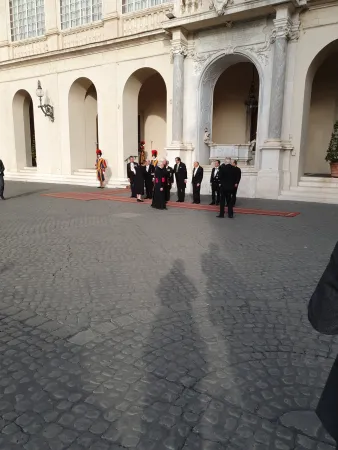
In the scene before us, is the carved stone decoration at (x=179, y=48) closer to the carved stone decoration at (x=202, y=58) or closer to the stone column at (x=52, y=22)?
the carved stone decoration at (x=202, y=58)

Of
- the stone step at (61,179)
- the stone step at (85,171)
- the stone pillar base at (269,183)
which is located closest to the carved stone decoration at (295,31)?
the stone pillar base at (269,183)

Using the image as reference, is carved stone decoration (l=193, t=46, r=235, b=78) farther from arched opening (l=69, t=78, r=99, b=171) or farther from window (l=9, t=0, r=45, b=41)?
window (l=9, t=0, r=45, b=41)

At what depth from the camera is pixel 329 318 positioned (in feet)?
4.18

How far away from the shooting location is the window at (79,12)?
1827 centimetres

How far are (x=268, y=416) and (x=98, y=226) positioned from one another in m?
6.44

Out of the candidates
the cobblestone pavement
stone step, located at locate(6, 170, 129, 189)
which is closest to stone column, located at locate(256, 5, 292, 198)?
stone step, located at locate(6, 170, 129, 189)

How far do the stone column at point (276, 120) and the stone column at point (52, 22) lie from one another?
1256cm

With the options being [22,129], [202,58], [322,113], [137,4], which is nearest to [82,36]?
[137,4]

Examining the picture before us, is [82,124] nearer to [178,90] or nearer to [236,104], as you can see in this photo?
[178,90]

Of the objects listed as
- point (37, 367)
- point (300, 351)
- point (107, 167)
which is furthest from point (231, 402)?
point (107, 167)

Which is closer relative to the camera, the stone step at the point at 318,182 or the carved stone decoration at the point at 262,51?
the stone step at the point at 318,182

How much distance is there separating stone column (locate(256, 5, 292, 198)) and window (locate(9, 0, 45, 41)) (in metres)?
14.7

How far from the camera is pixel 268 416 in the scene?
2133 mm

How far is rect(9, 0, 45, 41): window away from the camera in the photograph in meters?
20.5
